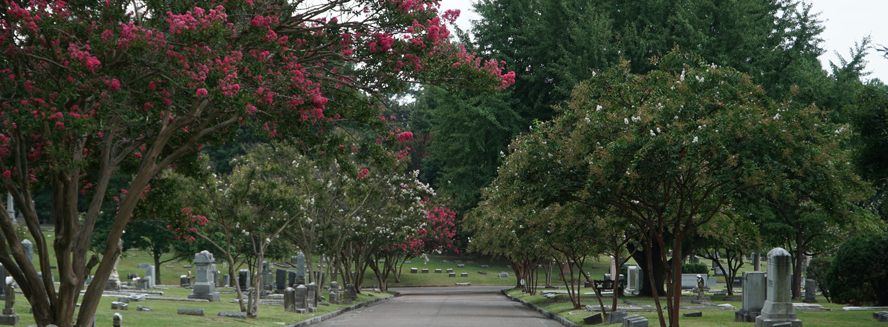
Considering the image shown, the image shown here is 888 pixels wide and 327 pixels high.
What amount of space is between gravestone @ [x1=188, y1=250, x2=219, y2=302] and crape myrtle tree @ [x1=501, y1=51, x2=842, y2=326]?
55.8 ft

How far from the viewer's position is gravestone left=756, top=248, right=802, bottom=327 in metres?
17.3

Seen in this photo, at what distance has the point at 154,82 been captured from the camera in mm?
10961

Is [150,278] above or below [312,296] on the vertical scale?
below

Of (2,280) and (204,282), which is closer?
(2,280)

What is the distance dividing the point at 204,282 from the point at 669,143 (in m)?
23.4

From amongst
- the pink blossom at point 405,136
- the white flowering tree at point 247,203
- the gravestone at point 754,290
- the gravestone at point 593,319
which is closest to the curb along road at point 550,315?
the gravestone at point 593,319

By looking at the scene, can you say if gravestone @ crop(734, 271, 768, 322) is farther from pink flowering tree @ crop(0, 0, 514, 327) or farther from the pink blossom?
the pink blossom

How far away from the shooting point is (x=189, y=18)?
10.0 metres

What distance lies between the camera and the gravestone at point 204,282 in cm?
2856

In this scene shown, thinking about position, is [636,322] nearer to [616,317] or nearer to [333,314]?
[616,317]

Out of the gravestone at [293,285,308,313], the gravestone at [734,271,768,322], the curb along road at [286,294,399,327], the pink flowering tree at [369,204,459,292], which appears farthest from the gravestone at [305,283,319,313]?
the gravestone at [734,271,768,322]

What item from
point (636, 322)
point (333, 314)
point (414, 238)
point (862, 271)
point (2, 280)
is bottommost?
point (333, 314)

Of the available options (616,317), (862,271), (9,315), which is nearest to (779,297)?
(616,317)

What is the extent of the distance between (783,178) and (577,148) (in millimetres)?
3573
